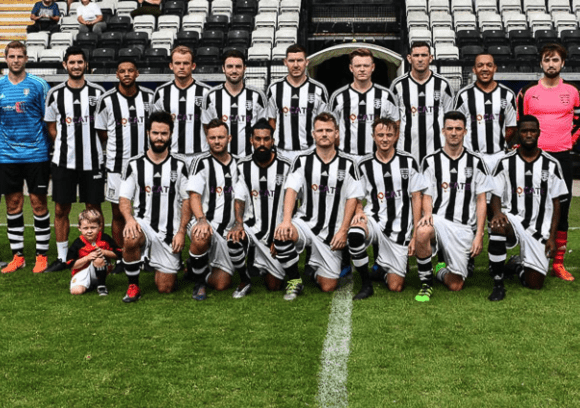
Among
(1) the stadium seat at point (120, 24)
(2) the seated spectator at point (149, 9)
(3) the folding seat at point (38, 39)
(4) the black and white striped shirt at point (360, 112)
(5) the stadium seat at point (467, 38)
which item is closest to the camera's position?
(4) the black and white striped shirt at point (360, 112)

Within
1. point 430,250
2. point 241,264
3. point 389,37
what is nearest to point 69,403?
point 241,264

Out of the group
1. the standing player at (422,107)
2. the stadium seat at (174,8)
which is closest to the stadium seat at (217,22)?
the stadium seat at (174,8)

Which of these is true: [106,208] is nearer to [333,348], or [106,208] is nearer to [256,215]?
[256,215]

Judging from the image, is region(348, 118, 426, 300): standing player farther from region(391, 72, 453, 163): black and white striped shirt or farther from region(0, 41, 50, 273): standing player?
region(0, 41, 50, 273): standing player

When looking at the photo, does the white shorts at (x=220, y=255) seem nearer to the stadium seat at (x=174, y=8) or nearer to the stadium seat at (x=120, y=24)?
the stadium seat at (x=120, y=24)

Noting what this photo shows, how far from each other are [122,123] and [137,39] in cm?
833

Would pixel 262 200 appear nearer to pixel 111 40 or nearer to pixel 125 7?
pixel 111 40

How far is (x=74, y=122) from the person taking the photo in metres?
5.21

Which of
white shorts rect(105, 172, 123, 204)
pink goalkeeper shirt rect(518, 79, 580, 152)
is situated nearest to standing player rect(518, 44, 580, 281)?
pink goalkeeper shirt rect(518, 79, 580, 152)

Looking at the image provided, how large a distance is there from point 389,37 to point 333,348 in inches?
459

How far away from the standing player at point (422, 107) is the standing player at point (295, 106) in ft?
2.02

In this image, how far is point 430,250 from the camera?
439 centimetres

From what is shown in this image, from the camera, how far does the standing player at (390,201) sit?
14.9 ft

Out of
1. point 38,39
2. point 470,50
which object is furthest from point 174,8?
point 470,50
